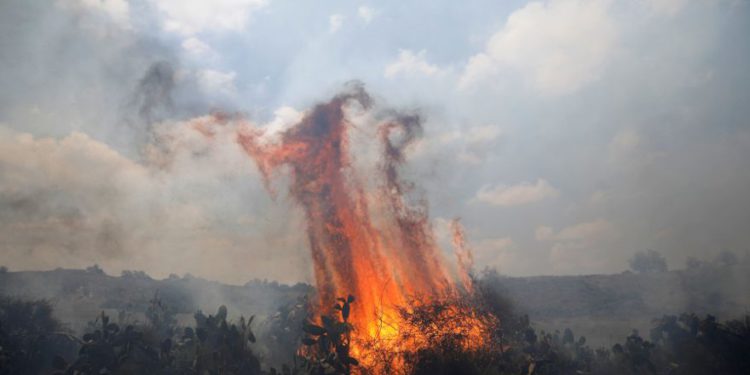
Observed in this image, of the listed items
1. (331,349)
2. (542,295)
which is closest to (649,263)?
(542,295)

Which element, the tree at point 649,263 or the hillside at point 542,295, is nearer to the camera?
the hillside at point 542,295

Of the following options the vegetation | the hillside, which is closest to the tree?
the hillside

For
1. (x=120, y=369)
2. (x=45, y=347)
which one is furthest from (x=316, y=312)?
(x=45, y=347)

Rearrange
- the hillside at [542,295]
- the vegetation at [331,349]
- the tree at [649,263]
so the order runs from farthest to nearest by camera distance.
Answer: the tree at [649,263] → the hillside at [542,295] → the vegetation at [331,349]

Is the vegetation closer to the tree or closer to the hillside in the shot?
the hillside

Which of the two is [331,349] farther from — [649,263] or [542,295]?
[649,263]

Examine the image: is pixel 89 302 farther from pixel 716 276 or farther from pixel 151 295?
pixel 716 276

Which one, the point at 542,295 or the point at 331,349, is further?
the point at 542,295

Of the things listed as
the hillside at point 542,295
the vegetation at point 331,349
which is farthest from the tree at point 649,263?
the vegetation at point 331,349

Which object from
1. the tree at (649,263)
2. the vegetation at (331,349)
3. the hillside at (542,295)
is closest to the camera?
the vegetation at (331,349)

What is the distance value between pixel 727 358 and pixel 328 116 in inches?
1054

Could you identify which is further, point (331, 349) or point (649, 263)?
point (649, 263)

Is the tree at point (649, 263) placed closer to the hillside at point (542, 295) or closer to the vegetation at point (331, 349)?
the hillside at point (542, 295)

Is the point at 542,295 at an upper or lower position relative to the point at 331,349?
upper
